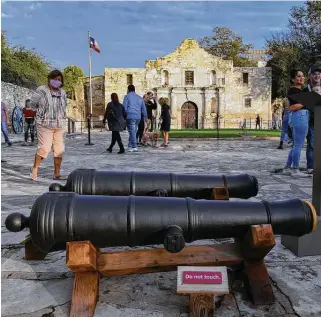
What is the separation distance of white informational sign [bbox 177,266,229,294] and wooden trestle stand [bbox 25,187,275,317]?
4 cm

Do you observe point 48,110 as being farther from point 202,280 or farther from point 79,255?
point 202,280

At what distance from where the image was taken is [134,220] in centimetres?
180

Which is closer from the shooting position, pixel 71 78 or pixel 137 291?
pixel 137 291

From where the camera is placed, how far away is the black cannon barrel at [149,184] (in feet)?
8.04

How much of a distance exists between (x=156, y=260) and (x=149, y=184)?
0.64 m

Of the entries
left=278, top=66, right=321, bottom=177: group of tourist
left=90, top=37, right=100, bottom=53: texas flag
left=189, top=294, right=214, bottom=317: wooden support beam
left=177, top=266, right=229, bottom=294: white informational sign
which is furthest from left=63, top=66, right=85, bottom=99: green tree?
left=189, top=294, right=214, bottom=317: wooden support beam

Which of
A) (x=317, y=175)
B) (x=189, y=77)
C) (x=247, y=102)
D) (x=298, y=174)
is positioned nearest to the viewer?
(x=317, y=175)

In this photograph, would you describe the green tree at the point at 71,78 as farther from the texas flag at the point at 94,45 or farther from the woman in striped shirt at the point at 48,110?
the woman in striped shirt at the point at 48,110

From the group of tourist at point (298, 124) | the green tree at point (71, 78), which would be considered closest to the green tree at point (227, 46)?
the green tree at point (71, 78)

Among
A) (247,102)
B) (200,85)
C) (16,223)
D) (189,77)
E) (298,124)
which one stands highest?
(189,77)

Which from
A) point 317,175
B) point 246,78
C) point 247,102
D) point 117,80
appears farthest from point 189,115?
point 317,175

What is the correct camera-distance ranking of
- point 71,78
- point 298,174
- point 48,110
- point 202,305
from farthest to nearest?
point 71,78
point 298,174
point 48,110
point 202,305

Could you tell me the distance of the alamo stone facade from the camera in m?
40.2

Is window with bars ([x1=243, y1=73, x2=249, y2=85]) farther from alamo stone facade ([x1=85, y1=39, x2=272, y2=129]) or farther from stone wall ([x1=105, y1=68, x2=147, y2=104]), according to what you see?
stone wall ([x1=105, y1=68, x2=147, y2=104])
